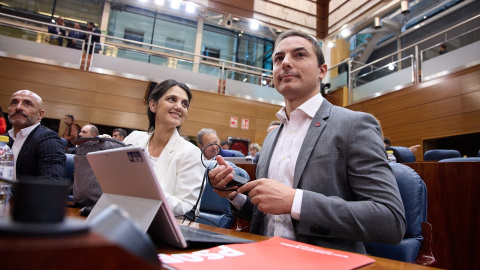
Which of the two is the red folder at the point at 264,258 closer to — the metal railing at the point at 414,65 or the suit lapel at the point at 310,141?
the suit lapel at the point at 310,141

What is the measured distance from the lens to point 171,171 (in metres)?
1.62

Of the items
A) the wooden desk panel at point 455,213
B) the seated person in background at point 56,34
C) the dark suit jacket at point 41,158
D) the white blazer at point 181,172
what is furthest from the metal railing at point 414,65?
the seated person in background at point 56,34

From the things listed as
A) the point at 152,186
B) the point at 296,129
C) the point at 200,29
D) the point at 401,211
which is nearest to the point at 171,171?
the point at 296,129

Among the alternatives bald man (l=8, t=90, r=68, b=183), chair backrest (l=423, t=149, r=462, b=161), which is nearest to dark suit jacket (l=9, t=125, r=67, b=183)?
bald man (l=8, t=90, r=68, b=183)

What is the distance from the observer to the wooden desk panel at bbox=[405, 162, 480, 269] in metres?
1.90

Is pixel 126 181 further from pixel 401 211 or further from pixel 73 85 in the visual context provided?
pixel 73 85

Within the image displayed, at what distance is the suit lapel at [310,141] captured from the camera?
114 centimetres

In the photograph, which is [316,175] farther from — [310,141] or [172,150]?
[172,150]

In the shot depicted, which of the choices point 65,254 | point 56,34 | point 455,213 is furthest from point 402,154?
point 56,34

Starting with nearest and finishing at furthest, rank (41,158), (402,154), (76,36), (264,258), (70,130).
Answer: (264,258) → (41,158) → (402,154) → (70,130) → (76,36)

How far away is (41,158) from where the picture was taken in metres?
2.29

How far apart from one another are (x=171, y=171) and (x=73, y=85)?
258 inches

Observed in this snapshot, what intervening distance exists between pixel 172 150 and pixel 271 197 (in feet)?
3.09

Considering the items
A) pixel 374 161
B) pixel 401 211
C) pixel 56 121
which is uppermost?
pixel 56 121
